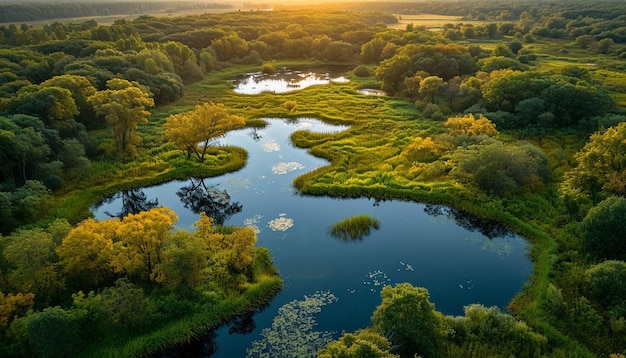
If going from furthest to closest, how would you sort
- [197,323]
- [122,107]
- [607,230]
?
[122,107]
[607,230]
[197,323]

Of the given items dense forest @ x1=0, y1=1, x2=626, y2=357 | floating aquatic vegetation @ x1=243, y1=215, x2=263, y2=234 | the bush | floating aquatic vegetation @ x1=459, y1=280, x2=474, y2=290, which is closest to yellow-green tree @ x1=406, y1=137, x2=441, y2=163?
dense forest @ x1=0, y1=1, x2=626, y2=357

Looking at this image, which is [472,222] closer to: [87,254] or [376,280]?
[376,280]

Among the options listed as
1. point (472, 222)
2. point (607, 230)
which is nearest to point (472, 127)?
point (472, 222)

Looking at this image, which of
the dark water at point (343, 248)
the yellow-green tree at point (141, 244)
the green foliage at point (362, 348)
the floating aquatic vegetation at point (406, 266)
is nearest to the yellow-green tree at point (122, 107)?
the dark water at point (343, 248)

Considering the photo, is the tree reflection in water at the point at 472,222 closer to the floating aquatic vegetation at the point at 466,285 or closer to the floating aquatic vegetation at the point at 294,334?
the floating aquatic vegetation at the point at 466,285

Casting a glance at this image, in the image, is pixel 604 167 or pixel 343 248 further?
pixel 604 167

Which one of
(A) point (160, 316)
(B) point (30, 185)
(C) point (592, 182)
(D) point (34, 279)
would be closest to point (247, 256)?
(A) point (160, 316)
